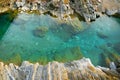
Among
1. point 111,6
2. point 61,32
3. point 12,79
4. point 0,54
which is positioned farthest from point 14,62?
point 111,6

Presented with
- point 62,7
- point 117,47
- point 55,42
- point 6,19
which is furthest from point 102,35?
point 6,19

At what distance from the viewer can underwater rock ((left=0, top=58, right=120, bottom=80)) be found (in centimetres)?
2000

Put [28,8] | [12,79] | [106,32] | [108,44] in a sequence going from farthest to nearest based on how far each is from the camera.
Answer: [28,8] → [106,32] → [108,44] → [12,79]

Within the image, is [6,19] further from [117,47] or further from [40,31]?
[117,47]

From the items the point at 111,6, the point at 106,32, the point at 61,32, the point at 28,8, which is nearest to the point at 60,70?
the point at 61,32

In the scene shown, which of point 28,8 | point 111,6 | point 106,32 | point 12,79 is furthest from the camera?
point 111,6

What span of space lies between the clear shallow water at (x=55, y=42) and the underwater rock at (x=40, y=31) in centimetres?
23

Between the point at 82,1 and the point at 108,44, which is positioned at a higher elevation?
the point at 82,1

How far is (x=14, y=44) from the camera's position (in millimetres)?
25688

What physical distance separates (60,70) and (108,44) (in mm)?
8477

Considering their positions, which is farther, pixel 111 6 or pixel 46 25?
pixel 111 6

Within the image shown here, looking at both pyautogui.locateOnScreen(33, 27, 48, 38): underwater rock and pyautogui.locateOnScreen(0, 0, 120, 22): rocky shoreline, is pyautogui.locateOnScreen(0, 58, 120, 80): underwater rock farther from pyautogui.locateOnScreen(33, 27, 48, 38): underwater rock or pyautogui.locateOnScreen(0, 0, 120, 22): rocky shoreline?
pyautogui.locateOnScreen(0, 0, 120, 22): rocky shoreline

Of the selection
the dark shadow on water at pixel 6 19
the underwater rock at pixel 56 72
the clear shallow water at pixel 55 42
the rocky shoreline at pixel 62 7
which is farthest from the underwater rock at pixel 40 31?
the underwater rock at pixel 56 72

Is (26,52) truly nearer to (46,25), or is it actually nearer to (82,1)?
(46,25)
